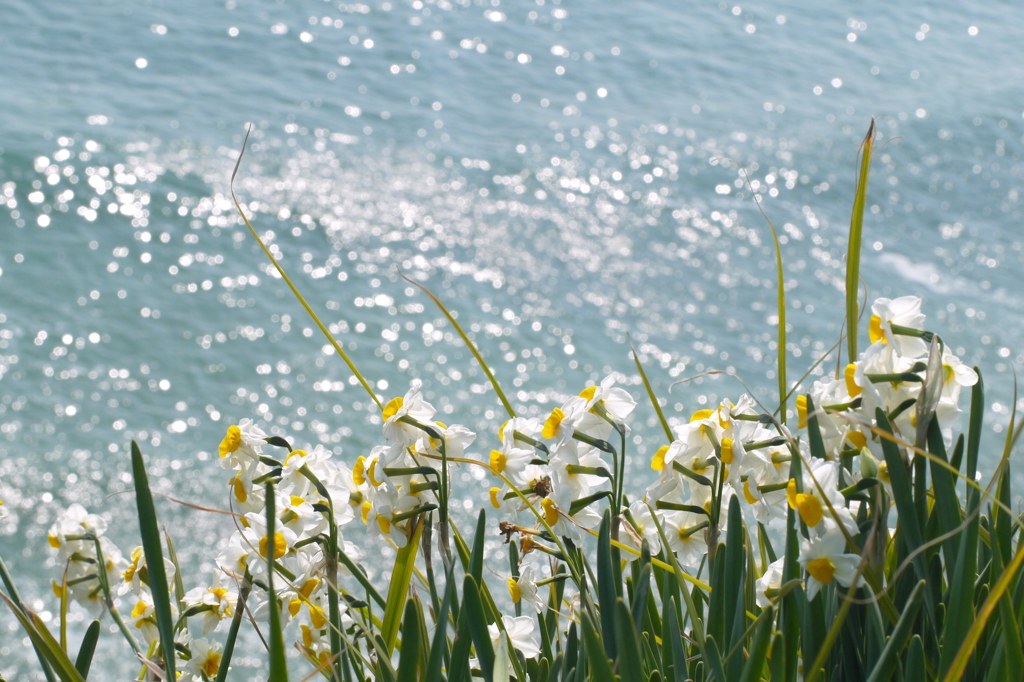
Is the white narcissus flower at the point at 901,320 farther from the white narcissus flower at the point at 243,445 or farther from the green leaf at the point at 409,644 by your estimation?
the white narcissus flower at the point at 243,445

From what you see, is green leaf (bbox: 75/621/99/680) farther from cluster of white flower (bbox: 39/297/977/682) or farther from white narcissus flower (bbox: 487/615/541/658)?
white narcissus flower (bbox: 487/615/541/658)

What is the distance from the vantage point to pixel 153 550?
31.2 inches

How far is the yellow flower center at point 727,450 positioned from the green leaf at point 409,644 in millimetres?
315

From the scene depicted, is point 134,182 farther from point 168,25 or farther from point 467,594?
point 467,594

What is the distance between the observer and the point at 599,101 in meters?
7.23

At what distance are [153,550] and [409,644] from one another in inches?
10.1

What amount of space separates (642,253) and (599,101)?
260 centimetres

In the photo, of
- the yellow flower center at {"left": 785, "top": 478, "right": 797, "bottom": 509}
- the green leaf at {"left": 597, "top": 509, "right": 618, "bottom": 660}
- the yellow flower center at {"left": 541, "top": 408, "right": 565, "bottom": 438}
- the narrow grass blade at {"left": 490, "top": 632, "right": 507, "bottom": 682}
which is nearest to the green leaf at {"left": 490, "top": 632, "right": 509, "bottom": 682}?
the narrow grass blade at {"left": 490, "top": 632, "right": 507, "bottom": 682}

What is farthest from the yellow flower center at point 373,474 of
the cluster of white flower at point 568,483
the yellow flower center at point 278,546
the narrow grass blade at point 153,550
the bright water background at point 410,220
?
the bright water background at point 410,220

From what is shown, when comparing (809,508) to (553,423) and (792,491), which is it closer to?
(792,491)

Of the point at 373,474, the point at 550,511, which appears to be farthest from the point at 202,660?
the point at 550,511

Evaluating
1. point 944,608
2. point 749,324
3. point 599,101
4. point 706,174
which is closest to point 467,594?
point 944,608

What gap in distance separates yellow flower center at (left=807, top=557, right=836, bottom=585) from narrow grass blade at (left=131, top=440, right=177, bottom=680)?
55 centimetres

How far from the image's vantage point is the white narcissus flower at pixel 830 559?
714mm
